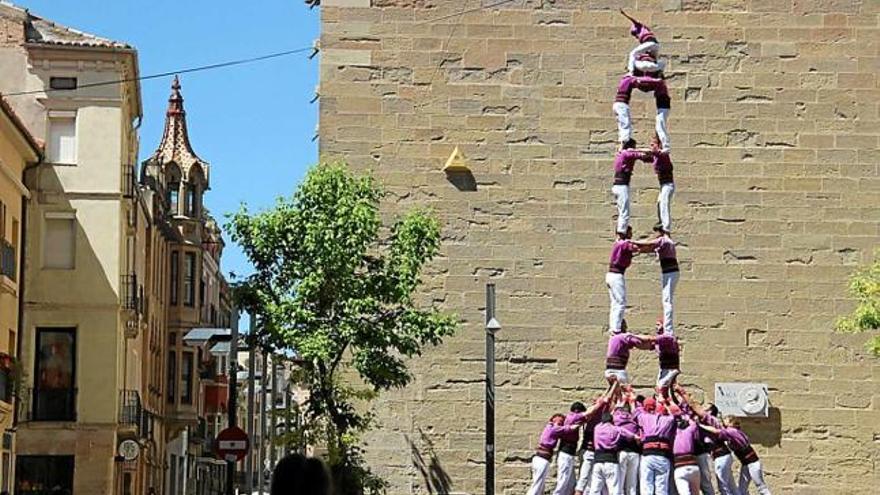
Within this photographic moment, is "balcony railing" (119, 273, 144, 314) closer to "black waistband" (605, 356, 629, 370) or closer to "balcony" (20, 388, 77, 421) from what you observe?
"balcony" (20, 388, 77, 421)

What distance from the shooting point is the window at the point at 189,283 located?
53000 millimetres

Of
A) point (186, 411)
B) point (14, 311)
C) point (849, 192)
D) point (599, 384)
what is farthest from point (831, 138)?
point (186, 411)

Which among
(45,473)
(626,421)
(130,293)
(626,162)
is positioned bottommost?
(45,473)

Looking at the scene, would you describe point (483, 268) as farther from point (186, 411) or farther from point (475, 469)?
point (186, 411)

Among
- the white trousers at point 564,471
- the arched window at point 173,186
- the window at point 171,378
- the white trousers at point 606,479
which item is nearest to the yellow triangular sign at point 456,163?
the white trousers at point 564,471

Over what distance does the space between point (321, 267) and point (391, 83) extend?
12.3 ft

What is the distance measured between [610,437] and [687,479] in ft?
3.15

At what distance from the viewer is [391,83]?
23.6 metres

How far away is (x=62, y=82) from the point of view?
3353 centimetres

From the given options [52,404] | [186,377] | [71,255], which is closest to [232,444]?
[52,404]

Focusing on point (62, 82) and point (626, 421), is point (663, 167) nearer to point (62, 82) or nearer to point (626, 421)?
point (626, 421)

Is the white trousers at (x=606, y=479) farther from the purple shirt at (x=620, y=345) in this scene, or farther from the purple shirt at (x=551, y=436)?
the purple shirt at (x=620, y=345)

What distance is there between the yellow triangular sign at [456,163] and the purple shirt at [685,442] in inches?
→ 284

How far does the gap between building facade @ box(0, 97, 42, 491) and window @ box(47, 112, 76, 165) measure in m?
1.10
